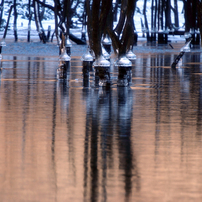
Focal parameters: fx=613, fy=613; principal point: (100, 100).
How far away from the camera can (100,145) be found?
5.86 metres

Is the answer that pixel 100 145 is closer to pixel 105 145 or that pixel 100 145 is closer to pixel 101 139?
pixel 105 145

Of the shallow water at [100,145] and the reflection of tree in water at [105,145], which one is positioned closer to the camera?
the shallow water at [100,145]

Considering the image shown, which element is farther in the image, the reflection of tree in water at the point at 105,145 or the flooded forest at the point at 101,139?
the reflection of tree in water at the point at 105,145

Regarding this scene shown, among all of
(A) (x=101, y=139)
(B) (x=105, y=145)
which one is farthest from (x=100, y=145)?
(A) (x=101, y=139)

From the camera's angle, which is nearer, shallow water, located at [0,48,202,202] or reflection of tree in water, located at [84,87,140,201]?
shallow water, located at [0,48,202,202]

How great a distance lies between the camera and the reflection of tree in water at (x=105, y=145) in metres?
4.38

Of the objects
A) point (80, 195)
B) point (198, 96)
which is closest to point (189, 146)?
point (80, 195)

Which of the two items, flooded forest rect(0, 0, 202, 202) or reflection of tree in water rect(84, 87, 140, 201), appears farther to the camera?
reflection of tree in water rect(84, 87, 140, 201)

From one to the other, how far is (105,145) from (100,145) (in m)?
0.05

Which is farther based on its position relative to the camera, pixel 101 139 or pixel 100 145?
pixel 101 139

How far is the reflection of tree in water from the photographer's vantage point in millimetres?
4375

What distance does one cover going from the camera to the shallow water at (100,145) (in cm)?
423

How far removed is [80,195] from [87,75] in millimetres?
10356

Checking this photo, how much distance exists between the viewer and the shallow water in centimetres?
423
